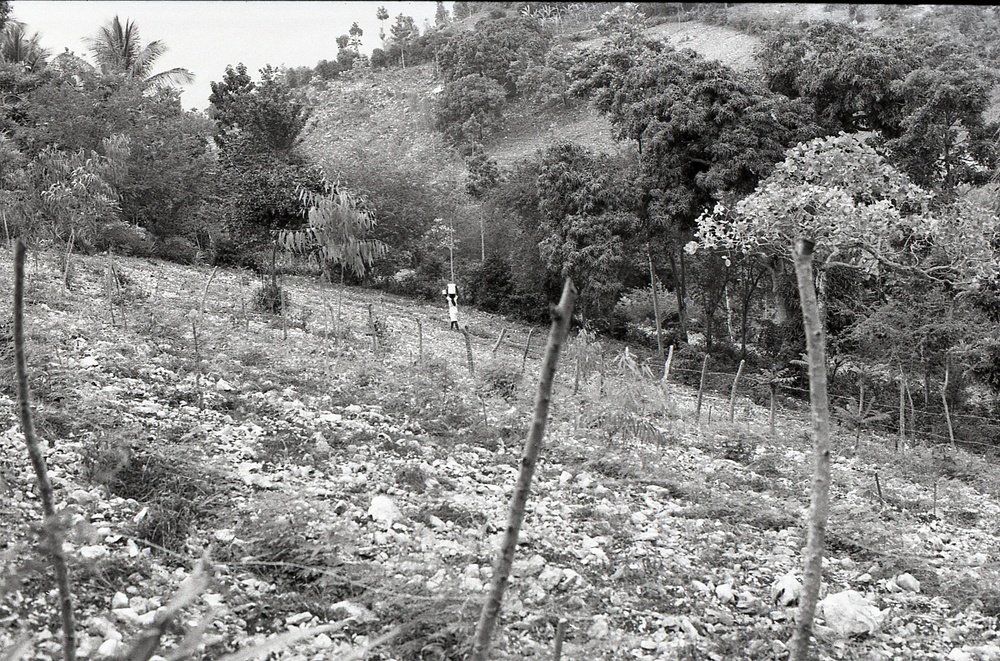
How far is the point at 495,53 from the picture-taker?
136 feet

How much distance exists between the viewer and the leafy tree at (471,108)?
38.8 m

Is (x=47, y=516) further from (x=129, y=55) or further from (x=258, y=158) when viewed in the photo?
(x=129, y=55)

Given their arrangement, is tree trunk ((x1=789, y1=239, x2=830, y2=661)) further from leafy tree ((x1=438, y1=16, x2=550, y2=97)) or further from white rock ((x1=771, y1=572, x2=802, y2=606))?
leafy tree ((x1=438, y1=16, x2=550, y2=97))

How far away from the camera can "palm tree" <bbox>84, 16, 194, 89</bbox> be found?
79.4 ft

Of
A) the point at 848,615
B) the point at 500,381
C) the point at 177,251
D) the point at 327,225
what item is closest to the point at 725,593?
the point at 848,615

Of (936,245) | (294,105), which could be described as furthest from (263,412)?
(294,105)

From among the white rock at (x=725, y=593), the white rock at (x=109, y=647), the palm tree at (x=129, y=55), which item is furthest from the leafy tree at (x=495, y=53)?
the white rock at (x=109, y=647)

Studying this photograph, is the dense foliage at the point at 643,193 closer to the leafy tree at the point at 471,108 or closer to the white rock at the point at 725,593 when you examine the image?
the white rock at the point at 725,593

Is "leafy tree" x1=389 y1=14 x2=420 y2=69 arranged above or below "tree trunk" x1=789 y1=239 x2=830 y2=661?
above

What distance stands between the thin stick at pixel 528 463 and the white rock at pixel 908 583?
4.09 metres

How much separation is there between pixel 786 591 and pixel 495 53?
4013cm

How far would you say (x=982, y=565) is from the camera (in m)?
5.43

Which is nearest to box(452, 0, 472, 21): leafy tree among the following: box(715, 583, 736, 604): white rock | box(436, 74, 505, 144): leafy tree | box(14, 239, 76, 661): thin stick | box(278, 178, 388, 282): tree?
box(436, 74, 505, 144): leafy tree

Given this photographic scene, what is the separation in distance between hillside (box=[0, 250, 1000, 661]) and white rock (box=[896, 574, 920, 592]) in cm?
1
